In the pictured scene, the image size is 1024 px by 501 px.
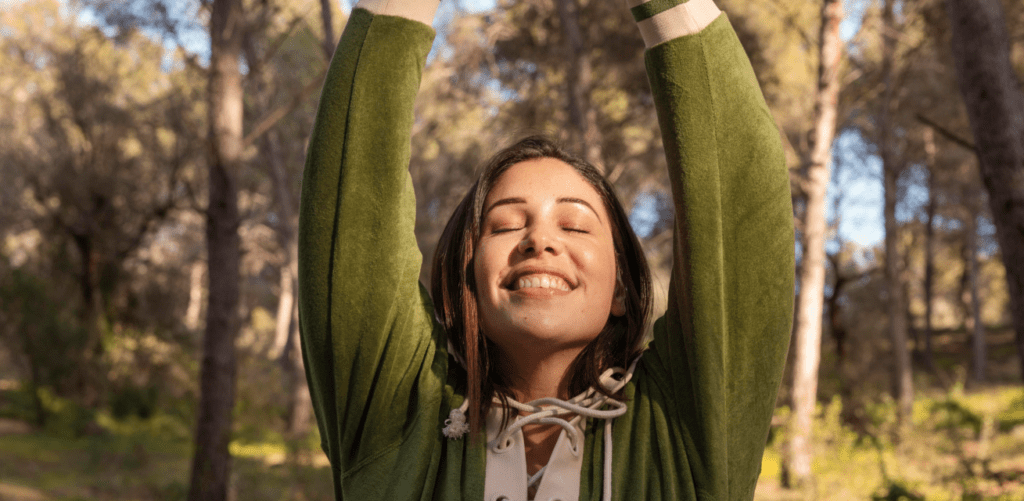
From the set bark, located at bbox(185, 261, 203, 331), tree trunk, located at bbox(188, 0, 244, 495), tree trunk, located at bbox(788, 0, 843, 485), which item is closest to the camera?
tree trunk, located at bbox(188, 0, 244, 495)

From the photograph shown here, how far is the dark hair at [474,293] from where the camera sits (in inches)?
56.9

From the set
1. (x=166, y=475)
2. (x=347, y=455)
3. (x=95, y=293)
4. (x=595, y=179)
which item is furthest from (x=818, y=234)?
(x=95, y=293)

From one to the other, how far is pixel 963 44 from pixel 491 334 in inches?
97.1

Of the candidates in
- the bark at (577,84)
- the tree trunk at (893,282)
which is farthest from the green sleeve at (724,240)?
the tree trunk at (893,282)

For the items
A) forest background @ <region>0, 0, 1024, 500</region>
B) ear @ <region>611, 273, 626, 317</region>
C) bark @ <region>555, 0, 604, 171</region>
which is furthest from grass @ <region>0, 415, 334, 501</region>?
ear @ <region>611, 273, 626, 317</region>

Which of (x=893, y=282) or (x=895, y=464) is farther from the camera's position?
(x=893, y=282)

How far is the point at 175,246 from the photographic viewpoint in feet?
92.2

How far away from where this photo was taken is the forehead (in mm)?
1481

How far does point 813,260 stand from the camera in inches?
298

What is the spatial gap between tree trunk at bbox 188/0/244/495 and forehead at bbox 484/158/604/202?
4.51m

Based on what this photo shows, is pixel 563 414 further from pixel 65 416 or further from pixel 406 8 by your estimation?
pixel 65 416

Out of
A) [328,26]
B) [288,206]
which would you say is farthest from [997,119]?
[288,206]

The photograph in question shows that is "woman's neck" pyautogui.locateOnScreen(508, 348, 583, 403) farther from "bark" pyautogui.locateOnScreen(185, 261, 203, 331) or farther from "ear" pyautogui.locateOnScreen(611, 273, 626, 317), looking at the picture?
"bark" pyautogui.locateOnScreen(185, 261, 203, 331)

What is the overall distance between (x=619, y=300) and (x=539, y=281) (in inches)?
11.3
